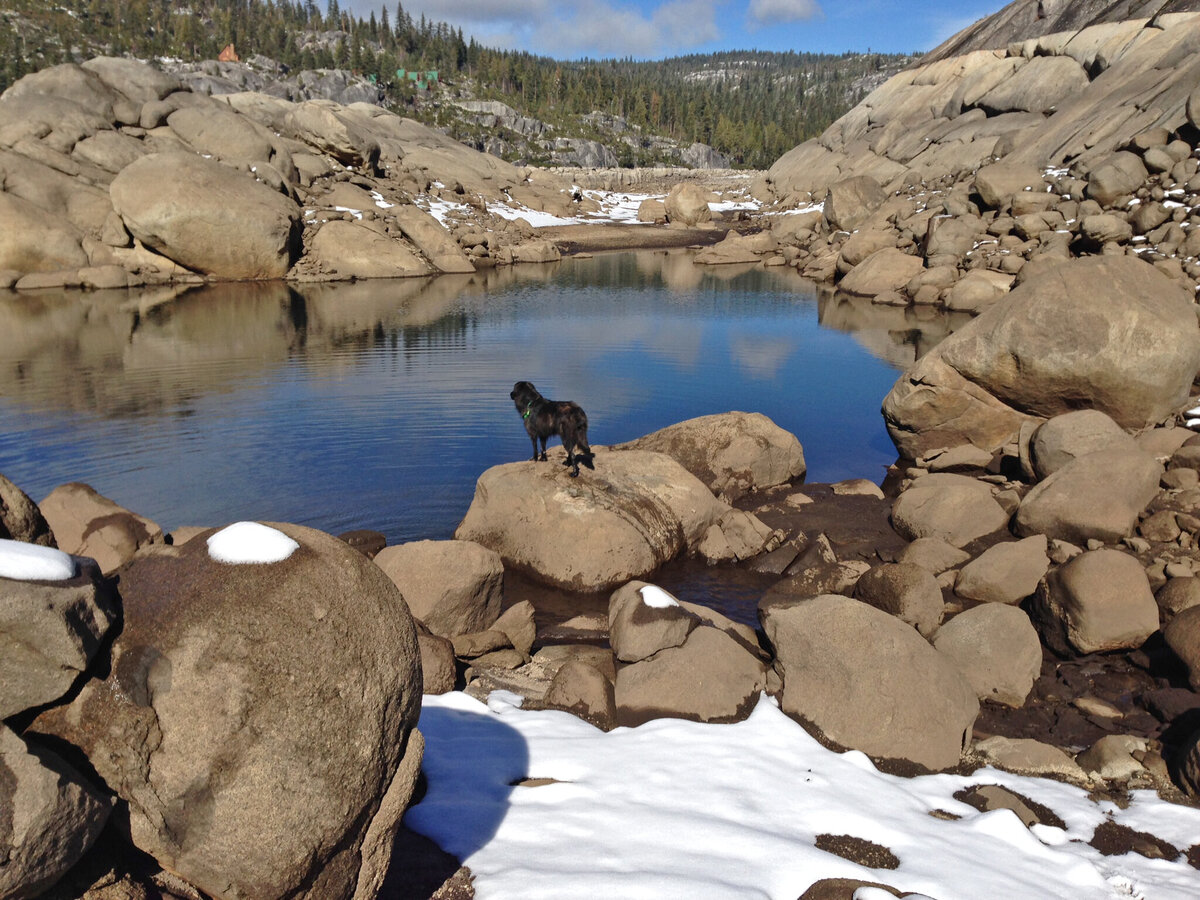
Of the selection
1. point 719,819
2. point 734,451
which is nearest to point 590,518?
point 734,451

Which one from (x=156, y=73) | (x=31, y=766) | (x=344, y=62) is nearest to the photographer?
(x=31, y=766)

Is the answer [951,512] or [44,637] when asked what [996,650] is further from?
[44,637]

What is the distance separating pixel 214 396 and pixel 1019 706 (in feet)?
67.5

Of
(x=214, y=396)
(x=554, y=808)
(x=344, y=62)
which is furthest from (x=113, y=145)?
(x=344, y=62)

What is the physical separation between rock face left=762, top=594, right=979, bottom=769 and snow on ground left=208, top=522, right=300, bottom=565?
574 cm

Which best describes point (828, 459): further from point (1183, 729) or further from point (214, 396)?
point (214, 396)

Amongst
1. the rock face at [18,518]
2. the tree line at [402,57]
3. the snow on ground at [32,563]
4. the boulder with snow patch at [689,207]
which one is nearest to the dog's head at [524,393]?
the rock face at [18,518]

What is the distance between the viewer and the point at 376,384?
77.3 feet

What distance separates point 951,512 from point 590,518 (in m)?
6.01

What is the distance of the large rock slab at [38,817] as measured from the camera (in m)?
3.23

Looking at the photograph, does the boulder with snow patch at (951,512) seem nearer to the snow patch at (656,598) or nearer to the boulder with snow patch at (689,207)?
the snow patch at (656,598)

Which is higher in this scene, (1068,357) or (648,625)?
(1068,357)

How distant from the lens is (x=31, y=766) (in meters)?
3.36

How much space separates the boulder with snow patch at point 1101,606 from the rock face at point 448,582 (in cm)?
724
